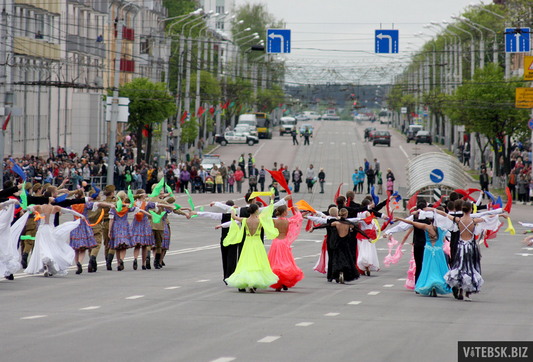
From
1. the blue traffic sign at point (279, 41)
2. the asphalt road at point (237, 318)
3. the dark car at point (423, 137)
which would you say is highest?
the blue traffic sign at point (279, 41)

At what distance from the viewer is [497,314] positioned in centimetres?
1156

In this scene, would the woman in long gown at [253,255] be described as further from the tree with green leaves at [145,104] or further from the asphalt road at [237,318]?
the tree with green leaves at [145,104]

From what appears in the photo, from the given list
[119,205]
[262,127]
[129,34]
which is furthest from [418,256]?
[262,127]

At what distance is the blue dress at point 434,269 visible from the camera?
1352 centimetres

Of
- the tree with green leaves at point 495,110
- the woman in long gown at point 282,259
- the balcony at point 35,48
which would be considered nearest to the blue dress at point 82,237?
the woman in long gown at point 282,259

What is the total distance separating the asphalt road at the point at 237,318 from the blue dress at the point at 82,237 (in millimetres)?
573

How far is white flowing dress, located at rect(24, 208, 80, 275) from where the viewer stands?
15086mm

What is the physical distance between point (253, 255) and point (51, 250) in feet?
13.8

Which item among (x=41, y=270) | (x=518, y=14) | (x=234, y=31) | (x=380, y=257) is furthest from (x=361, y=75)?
(x=41, y=270)

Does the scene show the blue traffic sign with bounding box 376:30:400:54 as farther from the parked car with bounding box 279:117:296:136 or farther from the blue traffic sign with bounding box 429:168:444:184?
the parked car with bounding box 279:117:296:136

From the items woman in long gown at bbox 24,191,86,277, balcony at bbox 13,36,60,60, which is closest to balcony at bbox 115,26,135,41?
balcony at bbox 13,36,60,60

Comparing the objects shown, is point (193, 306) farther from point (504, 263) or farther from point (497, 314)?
point (504, 263)

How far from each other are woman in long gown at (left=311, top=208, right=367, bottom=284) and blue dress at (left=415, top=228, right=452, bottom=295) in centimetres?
196

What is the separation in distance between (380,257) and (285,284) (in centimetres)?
820
